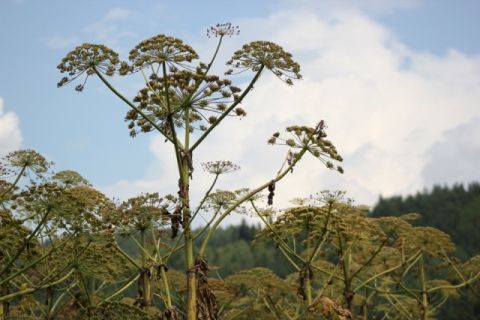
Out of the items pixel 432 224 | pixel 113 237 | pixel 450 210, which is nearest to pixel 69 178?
pixel 113 237

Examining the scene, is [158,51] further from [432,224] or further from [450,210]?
[450,210]

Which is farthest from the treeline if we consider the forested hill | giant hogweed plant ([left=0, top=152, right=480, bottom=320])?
giant hogweed plant ([left=0, top=152, right=480, bottom=320])

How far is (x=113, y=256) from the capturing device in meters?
12.6

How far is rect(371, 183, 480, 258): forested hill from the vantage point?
9338 centimetres

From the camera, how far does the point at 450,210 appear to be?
11250cm

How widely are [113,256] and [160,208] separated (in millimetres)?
2282

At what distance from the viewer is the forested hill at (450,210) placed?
93.4 m

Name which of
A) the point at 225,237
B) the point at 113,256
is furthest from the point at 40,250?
the point at 225,237

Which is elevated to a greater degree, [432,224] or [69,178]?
[432,224]

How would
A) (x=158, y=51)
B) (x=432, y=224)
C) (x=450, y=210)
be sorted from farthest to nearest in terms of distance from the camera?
(x=450, y=210) < (x=432, y=224) < (x=158, y=51)

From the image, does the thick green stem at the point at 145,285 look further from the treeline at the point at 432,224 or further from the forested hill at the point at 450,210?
the forested hill at the point at 450,210

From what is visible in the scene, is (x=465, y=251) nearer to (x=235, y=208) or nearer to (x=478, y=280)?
(x=478, y=280)

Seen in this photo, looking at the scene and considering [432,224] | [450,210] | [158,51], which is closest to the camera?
[158,51]

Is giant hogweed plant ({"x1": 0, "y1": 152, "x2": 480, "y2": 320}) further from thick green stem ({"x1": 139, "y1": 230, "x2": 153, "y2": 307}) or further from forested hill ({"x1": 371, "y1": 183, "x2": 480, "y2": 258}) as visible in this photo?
forested hill ({"x1": 371, "y1": 183, "x2": 480, "y2": 258})
